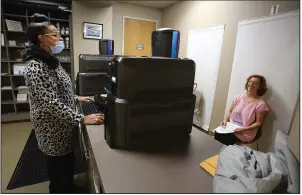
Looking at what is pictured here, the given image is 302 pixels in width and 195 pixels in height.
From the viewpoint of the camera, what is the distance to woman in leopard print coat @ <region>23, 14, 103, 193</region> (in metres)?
1.03

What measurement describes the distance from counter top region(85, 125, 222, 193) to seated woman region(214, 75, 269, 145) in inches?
44.0

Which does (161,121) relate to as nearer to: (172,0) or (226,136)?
(226,136)

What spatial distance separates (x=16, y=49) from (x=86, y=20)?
1.42 m

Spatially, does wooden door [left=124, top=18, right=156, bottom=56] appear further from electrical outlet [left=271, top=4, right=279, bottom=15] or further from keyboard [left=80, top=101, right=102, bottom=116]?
keyboard [left=80, top=101, right=102, bottom=116]

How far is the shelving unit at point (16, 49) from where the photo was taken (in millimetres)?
3139

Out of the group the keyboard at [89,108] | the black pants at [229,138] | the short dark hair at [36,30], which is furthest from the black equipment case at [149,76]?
the black pants at [229,138]

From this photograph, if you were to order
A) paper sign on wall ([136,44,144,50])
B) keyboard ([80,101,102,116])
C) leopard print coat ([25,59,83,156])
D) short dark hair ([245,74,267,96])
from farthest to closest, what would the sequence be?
1. paper sign on wall ([136,44,144,50])
2. short dark hair ([245,74,267,96])
3. keyboard ([80,101,102,116])
4. leopard print coat ([25,59,83,156])

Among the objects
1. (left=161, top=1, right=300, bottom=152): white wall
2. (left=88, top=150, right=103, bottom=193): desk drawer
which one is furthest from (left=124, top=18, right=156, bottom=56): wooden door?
(left=88, top=150, right=103, bottom=193): desk drawer

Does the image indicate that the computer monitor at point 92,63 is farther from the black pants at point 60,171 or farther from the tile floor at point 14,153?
the tile floor at point 14,153

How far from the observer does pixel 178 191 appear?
2.35 feet

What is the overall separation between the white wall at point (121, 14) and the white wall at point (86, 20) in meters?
0.26

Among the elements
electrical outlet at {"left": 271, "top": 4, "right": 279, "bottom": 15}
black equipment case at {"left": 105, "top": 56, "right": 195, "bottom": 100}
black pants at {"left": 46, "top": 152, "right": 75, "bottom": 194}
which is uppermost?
electrical outlet at {"left": 271, "top": 4, "right": 279, "bottom": 15}

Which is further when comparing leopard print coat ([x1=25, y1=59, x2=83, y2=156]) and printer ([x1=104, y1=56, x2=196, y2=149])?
leopard print coat ([x1=25, y1=59, x2=83, y2=156])

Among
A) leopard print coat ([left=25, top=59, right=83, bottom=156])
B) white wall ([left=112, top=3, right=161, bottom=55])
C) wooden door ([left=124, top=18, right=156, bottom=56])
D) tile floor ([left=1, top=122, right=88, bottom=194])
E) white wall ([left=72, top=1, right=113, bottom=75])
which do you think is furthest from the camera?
wooden door ([left=124, top=18, right=156, bottom=56])
